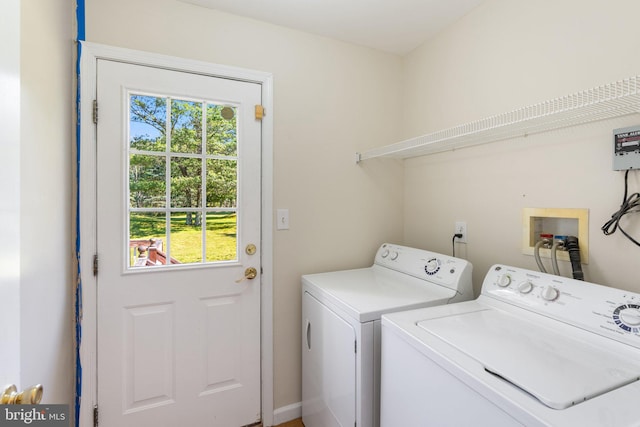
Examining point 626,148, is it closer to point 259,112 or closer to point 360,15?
point 360,15

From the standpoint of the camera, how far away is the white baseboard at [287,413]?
1.88 meters

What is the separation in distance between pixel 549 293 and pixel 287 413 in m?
1.59

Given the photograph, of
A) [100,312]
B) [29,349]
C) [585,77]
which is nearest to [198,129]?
[100,312]

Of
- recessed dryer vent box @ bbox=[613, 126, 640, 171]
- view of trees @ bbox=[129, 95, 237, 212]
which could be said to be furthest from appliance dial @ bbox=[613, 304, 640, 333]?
view of trees @ bbox=[129, 95, 237, 212]

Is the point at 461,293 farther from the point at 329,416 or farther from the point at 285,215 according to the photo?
the point at 285,215

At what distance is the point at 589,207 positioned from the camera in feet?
4.09

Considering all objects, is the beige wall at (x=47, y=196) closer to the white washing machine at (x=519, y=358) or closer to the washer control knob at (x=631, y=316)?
the white washing machine at (x=519, y=358)

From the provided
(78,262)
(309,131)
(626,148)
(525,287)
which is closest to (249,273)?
(78,262)

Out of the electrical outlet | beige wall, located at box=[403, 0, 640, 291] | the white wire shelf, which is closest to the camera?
the white wire shelf

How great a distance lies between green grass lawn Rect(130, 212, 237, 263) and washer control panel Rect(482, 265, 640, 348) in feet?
4.46

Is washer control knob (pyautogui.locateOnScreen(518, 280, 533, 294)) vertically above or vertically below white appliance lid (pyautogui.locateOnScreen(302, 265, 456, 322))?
above

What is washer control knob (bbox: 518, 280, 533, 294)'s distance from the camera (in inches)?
48.3

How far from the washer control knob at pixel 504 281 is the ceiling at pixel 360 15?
56.8 inches

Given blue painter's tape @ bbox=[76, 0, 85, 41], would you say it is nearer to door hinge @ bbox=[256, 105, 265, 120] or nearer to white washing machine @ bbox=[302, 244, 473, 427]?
door hinge @ bbox=[256, 105, 265, 120]
